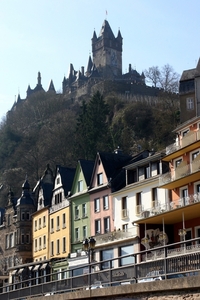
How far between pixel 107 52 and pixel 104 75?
14105 millimetres

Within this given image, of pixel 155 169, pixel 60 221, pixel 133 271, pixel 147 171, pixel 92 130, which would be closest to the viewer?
pixel 133 271

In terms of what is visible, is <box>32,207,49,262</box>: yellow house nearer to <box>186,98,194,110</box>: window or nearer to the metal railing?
<box>186,98,194,110</box>: window

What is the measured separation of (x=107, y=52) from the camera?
6713 inches

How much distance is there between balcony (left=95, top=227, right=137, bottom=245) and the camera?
44075mm

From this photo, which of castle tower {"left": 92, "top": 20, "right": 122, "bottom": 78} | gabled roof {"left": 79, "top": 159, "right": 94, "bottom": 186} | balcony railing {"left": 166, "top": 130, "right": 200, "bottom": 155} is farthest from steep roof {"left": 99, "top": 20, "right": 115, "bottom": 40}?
balcony railing {"left": 166, "top": 130, "right": 200, "bottom": 155}

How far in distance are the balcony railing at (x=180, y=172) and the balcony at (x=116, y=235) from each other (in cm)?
481

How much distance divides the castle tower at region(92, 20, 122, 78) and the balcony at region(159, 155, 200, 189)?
123m

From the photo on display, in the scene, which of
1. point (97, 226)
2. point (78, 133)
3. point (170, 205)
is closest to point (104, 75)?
point (78, 133)

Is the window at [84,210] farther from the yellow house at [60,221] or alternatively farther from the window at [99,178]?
the window at [99,178]

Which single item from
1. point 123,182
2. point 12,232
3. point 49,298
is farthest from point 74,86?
point 49,298

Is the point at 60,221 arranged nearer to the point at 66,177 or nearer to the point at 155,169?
the point at 66,177

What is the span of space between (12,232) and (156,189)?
3105cm

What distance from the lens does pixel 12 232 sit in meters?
71.2

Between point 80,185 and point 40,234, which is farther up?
point 80,185
